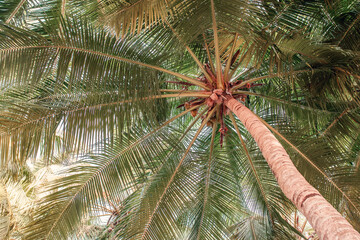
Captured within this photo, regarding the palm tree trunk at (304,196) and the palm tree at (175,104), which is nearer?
the palm tree trunk at (304,196)

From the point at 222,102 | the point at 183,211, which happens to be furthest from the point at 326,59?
the point at 183,211

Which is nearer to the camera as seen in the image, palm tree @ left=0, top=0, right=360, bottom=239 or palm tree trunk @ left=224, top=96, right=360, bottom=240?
palm tree trunk @ left=224, top=96, right=360, bottom=240

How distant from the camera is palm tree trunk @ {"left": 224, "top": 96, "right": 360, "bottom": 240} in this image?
132cm

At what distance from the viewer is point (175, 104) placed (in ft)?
16.6

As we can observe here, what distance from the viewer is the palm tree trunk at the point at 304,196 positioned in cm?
132

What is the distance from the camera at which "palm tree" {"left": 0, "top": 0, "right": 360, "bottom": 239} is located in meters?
3.01

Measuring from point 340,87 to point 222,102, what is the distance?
1436 millimetres

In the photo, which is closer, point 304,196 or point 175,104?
point 304,196

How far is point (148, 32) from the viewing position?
12.1ft

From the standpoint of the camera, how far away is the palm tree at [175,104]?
3.01 meters

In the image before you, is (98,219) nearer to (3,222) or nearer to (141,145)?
(3,222)

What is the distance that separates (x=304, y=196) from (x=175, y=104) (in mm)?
3603

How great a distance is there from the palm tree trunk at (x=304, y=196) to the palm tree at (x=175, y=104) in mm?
22

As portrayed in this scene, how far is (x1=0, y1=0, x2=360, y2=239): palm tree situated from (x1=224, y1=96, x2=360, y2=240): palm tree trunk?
0.02 metres
